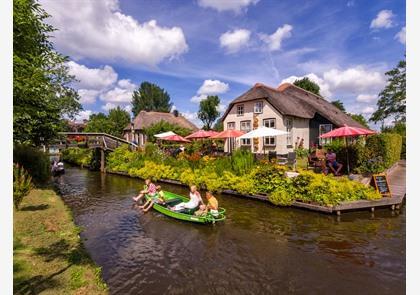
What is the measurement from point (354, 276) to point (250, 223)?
4771 mm

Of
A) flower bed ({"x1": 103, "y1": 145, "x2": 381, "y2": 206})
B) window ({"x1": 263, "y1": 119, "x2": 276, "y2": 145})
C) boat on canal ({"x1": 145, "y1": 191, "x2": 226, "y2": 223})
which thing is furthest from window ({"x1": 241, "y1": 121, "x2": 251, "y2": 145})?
boat on canal ({"x1": 145, "y1": 191, "x2": 226, "y2": 223})

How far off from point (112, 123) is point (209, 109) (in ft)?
68.1

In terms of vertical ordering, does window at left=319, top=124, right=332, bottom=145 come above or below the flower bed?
above

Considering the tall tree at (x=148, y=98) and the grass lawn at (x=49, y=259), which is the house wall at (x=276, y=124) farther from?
the tall tree at (x=148, y=98)

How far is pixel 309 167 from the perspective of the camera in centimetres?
1847

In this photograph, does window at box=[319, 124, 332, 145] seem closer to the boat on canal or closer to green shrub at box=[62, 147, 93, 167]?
the boat on canal

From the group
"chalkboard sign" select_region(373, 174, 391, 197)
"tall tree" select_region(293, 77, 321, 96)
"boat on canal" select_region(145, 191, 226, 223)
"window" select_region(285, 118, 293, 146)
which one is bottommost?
"boat on canal" select_region(145, 191, 226, 223)

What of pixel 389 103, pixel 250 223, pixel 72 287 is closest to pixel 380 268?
pixel 250 223

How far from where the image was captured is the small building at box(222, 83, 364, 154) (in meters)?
27.9

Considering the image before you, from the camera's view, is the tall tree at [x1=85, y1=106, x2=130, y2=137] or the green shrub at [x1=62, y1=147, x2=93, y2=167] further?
the tall tree at [x1=85, y1=106, x2=130, y2=137]

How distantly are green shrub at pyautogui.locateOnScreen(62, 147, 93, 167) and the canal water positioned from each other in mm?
23780

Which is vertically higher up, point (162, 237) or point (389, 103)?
point (389, 103)
